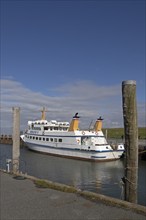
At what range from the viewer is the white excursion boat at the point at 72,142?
3605cm

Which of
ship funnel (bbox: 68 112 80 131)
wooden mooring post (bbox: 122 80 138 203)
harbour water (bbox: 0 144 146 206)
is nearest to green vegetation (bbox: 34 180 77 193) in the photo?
wooden mooring post (bbox: 122 80 138 203)

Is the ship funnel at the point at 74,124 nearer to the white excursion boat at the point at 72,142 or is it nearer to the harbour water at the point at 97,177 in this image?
the white excursion boat at the point at 72,142

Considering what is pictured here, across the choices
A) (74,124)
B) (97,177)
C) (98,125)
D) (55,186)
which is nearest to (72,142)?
(74,124)

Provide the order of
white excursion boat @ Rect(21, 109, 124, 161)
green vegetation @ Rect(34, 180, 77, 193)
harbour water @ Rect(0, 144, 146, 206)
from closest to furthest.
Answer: green vegetation @ Rect(34, 180, 77, 193) → harbour water @ Rect(0, 144, 146, 206) → white excursion boat @ Rect(21, 109, 124, 161)

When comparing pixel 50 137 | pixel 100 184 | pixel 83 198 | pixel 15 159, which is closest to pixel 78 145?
pixel 50 137

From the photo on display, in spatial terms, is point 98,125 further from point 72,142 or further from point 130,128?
point 130,128

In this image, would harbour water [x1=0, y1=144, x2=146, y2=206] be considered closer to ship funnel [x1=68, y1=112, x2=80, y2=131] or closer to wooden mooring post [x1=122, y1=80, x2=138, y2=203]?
ship funnel [x1=68, y1=112, x2=80, y2=131]

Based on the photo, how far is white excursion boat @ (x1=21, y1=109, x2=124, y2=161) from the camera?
36.0 m

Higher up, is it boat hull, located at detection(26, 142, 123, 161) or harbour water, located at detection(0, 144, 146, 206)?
boat hull, located at detection(26, 142, 123, 161)

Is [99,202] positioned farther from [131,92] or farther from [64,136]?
[64,136]

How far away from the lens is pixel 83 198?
27.4 ft

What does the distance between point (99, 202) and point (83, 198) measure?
66 cm

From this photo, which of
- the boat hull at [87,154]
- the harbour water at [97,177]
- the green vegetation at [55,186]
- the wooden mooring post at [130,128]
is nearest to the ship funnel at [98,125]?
the boat hull at [87,154]

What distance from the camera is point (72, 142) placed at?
1522 inches
